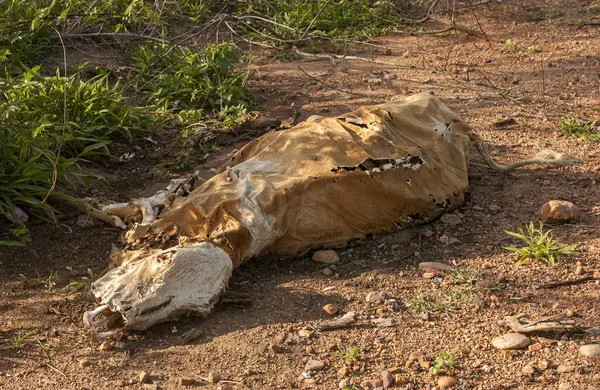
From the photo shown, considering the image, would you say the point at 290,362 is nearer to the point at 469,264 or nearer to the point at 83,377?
the point at 83,377

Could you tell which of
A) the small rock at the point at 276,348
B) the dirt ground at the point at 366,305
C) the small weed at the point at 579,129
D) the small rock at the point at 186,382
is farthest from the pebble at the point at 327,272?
the small weed at the point at 579,129

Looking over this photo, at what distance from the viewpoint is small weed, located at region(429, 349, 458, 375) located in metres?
2.61

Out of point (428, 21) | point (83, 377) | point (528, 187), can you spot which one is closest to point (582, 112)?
point (528, 187)

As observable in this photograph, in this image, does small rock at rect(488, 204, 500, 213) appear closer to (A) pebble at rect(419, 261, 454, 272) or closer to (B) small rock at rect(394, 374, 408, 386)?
(A) pebble at rect(419, 261, 454, 272)

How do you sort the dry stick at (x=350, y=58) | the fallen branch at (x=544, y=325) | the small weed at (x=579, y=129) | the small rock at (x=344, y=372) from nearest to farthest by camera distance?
the small rock at (x=344, y=372) < the fallen branch at (x=544, y=325) < the small weed at (x=579, y=129) < the dry stick at (x=350, y=58)

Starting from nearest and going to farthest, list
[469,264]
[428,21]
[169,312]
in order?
1. [169,312]
2. [469,264]
3. [428,21]

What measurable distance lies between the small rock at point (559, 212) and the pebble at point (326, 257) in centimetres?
96

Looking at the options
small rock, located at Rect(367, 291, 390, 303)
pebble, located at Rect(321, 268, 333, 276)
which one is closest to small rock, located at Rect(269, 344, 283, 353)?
small rock, located at Rect(367, 291, 390, 303)

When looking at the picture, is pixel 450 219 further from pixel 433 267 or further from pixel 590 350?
pixel 590 350

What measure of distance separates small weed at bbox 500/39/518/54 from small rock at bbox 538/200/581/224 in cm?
279

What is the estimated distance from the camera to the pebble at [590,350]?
261cm

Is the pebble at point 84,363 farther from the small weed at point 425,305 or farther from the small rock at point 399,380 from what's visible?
the small weed at point 425,305

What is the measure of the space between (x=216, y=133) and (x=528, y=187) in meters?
1.87

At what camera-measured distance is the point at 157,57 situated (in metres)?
5.56
